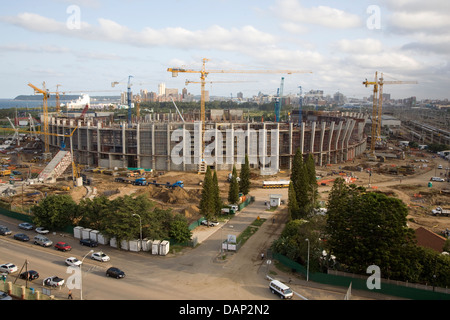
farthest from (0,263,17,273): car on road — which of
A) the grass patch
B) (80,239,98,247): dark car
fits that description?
the grass patch

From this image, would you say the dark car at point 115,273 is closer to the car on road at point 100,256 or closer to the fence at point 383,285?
the car on road at point 100,256

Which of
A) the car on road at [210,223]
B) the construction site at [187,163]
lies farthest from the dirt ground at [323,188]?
the car on road at [210,223]

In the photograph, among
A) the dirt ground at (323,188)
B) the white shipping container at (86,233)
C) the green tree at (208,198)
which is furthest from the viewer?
the dirt ground at (323,188)

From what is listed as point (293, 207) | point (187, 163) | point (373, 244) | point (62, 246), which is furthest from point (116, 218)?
point (187, 163)

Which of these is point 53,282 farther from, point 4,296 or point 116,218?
point 116,218

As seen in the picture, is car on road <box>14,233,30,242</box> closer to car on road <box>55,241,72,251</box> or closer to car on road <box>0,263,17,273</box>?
car on road <box>55,241,72,251</box>
